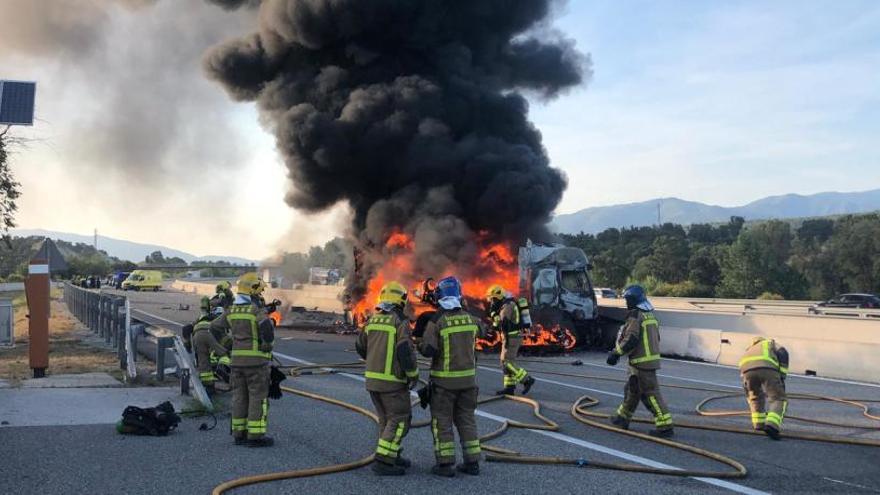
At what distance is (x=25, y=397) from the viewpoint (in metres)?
8.48

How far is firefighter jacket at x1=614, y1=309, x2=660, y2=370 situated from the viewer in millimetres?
7637

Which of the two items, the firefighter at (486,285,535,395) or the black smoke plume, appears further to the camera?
the black smoke plume

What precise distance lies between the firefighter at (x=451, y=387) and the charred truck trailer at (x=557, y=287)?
32.0 feet

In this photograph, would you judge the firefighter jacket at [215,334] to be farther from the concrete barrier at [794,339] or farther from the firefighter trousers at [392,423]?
the concrete barrier at [794,339]

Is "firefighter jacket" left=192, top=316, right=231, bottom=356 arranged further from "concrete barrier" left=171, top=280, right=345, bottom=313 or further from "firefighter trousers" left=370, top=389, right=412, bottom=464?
"concrete barrier" left=171, top=280, right=345, bottom=313

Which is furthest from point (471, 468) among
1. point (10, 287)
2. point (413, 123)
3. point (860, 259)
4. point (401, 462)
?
point (10, 287)

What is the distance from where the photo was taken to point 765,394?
780cm

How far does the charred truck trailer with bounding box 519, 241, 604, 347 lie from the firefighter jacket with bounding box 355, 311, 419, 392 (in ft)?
32.7

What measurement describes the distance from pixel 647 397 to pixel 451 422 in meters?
2.65

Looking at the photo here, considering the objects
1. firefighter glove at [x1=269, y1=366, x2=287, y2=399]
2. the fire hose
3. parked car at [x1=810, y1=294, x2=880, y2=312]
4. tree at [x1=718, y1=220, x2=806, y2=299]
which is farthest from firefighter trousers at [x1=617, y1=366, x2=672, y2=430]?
tree at [x1=718, y1=220, x2=806, y2=299]

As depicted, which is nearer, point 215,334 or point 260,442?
point 260,442

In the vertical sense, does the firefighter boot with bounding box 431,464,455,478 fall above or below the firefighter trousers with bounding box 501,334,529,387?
below

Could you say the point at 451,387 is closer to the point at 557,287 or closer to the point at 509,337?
the point at 509,337

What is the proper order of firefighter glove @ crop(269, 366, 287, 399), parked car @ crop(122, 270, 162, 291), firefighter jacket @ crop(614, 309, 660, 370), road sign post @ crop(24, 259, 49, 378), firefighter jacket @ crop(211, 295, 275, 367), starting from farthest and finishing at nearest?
1. parked car @ crop(122, 270, 162, 291)
2. road sign post @ crop(24, 259, 49, 378)
3. firefighter jacket @ crop(614, 309, 660, 370)
4. firefighter glove @ crop(269, 366, 287, 399)
5. firefighter jacket @ crop(211, 295, 275, 367)
